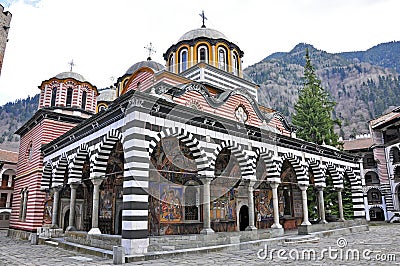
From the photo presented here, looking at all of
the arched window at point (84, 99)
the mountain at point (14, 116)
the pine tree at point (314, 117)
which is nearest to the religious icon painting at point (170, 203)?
the arched window at point (84, 99)

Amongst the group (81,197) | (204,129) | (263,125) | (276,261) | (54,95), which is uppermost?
(54,95)

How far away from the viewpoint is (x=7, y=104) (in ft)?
361

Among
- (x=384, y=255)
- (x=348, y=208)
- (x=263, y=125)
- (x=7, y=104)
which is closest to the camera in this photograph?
(x=384, y=255)

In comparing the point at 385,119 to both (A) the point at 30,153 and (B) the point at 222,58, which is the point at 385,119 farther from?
(A) the point at 30,153

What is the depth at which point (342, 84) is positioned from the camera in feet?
414

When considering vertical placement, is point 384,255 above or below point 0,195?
below

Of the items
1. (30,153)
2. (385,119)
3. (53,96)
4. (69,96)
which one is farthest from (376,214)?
(30,153)

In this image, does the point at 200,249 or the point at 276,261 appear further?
the point at 200,249

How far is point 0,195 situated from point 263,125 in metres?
28.6

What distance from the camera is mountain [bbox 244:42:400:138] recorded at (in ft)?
321

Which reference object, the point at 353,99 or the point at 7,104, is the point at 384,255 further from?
the point at 7,104

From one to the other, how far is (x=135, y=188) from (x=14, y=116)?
4397 inches

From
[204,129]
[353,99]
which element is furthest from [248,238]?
[353,99]

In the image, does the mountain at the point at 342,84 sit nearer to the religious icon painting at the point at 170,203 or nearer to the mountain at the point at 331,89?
the mountain at the point at 331,89
